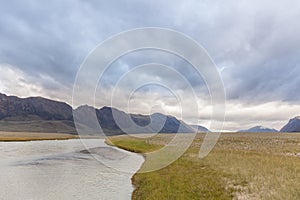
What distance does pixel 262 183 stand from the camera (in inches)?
651

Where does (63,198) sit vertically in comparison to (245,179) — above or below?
below

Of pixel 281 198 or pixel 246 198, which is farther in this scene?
pixel 246 198

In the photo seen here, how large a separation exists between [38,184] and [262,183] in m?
20.7

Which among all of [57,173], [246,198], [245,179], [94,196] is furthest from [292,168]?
[57,173]

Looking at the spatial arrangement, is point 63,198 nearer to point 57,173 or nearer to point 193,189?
point 193,189

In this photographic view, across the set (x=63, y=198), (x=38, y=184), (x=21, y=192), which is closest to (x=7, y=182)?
(x=38, y=184)

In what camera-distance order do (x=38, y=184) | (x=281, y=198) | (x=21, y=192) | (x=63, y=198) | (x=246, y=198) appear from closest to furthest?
(x=281, y=198) < (x=246, y=198) < (x=63, y=198) < (x=21, y=192) < (x=38, y=184)

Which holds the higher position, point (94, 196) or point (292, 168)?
point (292, 168)

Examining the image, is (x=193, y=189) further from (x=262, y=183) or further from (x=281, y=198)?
(x=281, y=198)

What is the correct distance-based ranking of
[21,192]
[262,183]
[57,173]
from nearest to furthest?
[262,183] → [21,192] → [57,173]

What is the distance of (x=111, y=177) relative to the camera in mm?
29109

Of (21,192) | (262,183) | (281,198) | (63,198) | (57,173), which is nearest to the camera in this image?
(281,198)

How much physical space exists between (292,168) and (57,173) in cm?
2624

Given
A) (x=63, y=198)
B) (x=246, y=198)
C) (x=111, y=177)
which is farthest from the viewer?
(x=111, y=177)
